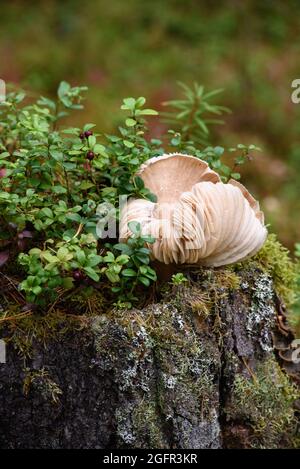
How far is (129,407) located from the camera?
8.59 feet

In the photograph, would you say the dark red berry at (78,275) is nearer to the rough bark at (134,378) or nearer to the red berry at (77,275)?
the red berry at (77,275)

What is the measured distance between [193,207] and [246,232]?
28cm

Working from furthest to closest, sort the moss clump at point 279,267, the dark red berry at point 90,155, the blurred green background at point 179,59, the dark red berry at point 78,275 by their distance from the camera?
the blurred green background at point 179,59 < the moss clump at point 279,267 < the dark red berry at point 90,155 < the dark red berry at point 78,275

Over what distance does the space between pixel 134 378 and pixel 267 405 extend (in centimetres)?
76

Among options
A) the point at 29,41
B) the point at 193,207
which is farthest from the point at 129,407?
the point at 29,41

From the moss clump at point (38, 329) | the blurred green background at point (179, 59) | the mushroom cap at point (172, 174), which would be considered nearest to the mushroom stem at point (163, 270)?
the mushroom cap at point (172, 174)

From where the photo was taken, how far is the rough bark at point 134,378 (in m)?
2.58

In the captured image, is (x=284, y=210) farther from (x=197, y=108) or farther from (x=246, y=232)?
(x=246, y=232)

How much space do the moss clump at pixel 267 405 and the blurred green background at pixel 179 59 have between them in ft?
10.6

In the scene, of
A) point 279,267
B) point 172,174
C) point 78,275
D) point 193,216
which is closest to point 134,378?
point 78,275

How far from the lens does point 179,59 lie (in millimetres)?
8547

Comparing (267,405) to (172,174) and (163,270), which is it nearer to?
(163,270)

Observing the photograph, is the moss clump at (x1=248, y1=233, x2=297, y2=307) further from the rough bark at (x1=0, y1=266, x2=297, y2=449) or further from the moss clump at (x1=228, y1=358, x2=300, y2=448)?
the moss clump at (x1=228, y1=358, x2=300, y2=448)
